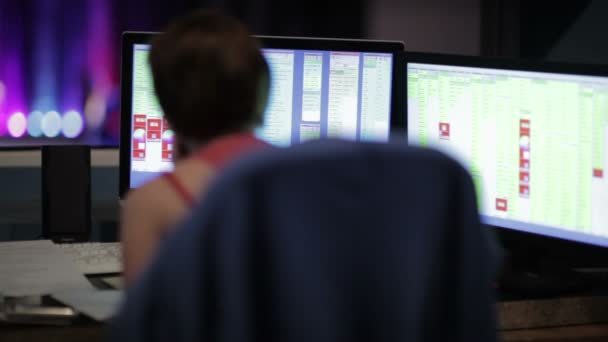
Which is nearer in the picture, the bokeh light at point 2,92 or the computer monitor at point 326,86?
the computer monitor at point 326,86

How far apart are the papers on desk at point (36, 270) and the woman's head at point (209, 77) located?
706mm

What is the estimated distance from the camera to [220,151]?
1.01 metres

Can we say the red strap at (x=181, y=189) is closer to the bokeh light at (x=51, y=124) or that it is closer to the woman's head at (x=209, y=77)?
the woman's head at (x=209, y=77)

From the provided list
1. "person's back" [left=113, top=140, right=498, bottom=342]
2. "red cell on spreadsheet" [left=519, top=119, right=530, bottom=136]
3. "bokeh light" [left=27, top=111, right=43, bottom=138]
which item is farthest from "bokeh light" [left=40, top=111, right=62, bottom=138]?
"person's back" [left=113, top=140, right=498, bottom=342]

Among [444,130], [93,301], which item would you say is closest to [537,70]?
[444,130]

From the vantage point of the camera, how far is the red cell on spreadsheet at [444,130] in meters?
1.87

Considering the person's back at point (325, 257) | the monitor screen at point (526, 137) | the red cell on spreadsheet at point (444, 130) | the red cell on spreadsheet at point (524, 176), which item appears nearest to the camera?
the person's back at point (325, 257)

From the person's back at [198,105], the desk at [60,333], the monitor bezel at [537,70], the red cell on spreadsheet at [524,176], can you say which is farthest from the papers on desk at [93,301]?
the red cell on spreadsheet at [524,176]

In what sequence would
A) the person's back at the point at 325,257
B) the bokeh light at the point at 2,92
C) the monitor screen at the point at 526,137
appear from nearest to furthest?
the person's back at the point at 325,257 → the monitor screen at the point at 526,137 → the bokeh light at the point at 2,92

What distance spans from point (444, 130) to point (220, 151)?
0.94 m

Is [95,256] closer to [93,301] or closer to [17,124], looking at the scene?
[93,301]

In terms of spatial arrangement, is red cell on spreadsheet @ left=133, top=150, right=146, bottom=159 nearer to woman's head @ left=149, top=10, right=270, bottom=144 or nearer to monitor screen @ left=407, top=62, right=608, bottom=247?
monitor screen @ left=407, top=62, right=608, bottom=247

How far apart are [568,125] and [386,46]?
52cm

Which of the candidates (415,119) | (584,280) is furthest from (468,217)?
(415,119)
